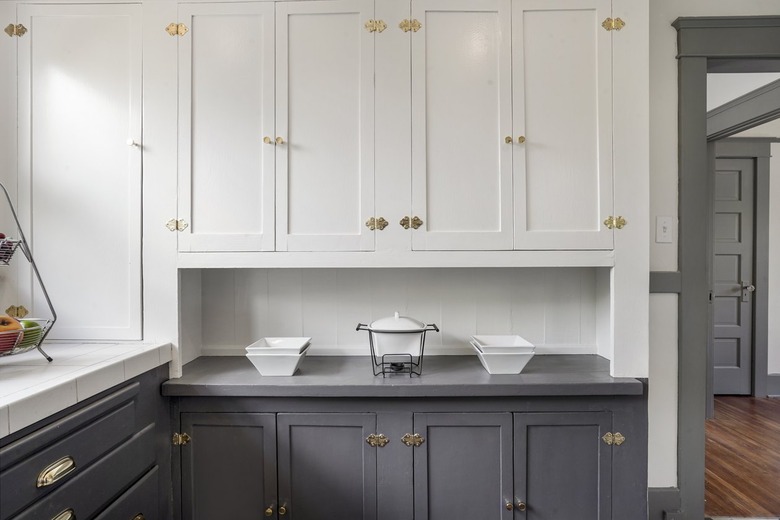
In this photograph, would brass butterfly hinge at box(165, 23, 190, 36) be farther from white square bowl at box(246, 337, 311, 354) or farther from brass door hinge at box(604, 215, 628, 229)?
brass door hinge at box(604, 215, 628, 229)

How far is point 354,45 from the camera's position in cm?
155

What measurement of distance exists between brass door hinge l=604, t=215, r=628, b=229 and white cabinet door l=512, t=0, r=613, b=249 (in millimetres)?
16

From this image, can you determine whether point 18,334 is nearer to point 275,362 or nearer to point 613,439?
point 275,362

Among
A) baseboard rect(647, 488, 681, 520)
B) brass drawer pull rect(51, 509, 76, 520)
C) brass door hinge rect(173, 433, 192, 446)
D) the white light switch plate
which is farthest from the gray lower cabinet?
the white light switch plate

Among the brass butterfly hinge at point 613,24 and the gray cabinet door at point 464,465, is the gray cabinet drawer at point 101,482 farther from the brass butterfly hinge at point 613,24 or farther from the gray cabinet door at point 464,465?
the brass butterfly hinge at point 613,24

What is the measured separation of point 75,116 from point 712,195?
4147mm

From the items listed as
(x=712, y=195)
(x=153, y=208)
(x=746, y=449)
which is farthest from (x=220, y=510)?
(x=712, y=195)

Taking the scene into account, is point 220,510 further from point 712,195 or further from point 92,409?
point 712,195

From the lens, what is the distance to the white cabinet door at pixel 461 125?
1539 mm

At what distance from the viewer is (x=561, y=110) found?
1.54 meters

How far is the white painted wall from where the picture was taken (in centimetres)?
173

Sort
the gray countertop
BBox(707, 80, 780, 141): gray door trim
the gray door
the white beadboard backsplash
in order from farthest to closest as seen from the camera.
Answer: the gray door, BBox(707, 80, 780, 141): gray door trim, the white beadboard backsplash, the gray countertop

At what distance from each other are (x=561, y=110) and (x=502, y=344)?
991mm

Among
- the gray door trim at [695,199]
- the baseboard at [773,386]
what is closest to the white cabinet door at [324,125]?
the gray door trim at [695,199]
